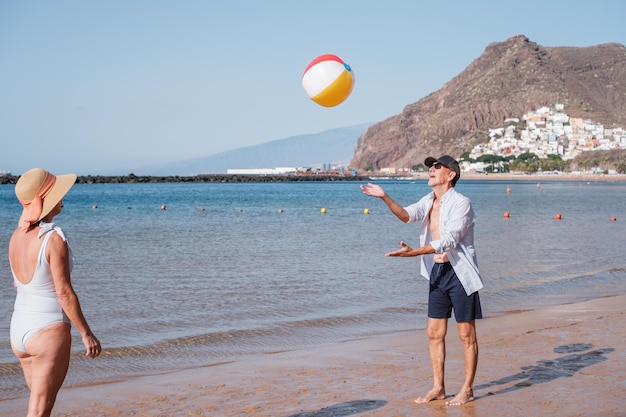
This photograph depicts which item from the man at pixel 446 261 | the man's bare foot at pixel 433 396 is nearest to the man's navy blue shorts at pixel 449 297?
the man at pixel 446 261

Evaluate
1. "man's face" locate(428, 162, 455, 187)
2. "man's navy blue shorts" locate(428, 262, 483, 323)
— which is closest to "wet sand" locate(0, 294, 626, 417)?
"man's navy blue shorts" locate(428, 262, 483, 323)

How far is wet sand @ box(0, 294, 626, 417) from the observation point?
20.5 feet

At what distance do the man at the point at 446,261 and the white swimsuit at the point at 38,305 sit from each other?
8.82 ft

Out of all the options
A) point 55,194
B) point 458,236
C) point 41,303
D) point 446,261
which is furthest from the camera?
point 446,261

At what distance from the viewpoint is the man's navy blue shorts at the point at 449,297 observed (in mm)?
6082

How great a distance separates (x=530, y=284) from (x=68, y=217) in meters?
32.8

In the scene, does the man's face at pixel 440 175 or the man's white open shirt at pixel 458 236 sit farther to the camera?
the man's face at pixel 440 175

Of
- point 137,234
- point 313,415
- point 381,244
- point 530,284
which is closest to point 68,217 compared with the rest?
point 137,234

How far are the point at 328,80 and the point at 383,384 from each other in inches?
136

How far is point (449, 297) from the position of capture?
244 inches

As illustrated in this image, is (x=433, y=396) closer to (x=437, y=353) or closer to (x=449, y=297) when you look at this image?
(x=437, y=353)

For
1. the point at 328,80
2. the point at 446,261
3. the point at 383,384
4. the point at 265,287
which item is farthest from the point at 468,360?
the point at 265,287

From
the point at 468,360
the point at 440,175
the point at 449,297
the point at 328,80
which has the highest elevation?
the point at 328,80

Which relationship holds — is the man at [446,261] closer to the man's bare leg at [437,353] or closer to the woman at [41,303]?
the man's bare leg at [437,353]
